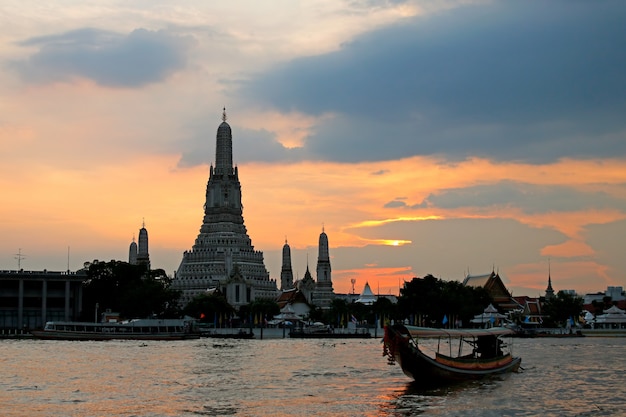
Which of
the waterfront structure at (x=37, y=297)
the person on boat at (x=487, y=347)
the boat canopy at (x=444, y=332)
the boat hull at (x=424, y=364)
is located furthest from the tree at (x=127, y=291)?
the boat hull at (x=424, y=364)

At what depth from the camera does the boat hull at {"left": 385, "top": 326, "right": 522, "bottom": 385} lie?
176 ft

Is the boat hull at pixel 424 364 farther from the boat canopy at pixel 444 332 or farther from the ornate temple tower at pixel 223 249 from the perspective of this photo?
the ornate temple tower at pixel 223 249

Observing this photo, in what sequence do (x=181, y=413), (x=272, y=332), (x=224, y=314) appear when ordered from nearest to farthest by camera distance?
1. (x=181, y=413)
2. (x=272, y=332)
3. (x=224, y=314)

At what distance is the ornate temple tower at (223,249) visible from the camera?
182m

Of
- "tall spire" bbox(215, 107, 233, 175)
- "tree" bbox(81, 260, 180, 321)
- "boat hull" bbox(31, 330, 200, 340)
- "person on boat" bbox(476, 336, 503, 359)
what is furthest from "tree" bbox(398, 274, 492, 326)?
"person on boat" bbox(476, 336, 503, 359)

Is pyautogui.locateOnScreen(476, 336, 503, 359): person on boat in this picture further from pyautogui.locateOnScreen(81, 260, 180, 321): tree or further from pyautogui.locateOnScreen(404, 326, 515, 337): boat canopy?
pyautogui.locateOnScreen(81, 260, 180, 321): tree

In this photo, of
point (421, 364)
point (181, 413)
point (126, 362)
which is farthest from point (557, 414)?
point (126, 362)

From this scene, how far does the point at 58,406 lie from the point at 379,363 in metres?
32.7

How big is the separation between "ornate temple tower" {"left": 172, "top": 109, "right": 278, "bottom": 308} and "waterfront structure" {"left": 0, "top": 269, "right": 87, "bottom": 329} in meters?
30.2

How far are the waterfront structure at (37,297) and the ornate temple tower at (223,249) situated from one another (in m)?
30.2

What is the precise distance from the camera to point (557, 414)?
147ft

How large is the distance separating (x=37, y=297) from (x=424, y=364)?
10992cm

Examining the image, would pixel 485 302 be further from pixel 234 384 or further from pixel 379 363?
pixel 234 384

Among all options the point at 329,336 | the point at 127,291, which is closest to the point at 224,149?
the point at 127,291
